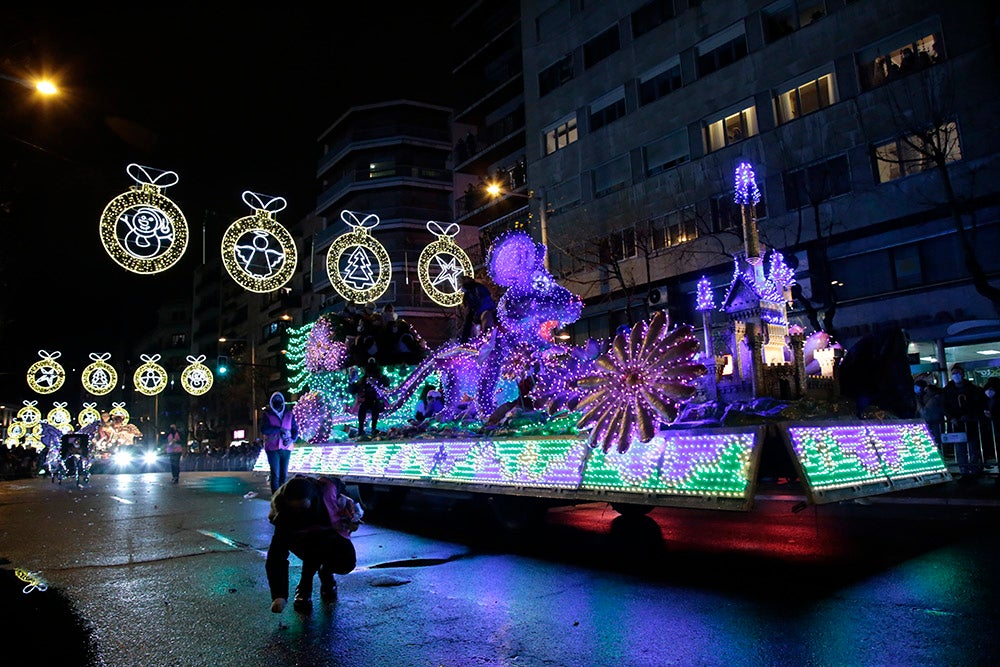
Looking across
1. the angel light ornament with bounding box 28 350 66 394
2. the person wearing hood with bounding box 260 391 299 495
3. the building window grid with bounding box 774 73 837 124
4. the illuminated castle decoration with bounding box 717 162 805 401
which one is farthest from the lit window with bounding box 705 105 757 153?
the angel light ornament with bounding box 28 350 66 394

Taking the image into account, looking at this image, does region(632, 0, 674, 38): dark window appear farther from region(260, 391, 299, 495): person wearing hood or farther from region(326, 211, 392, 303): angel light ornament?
region(260, 391, 299, 495): person wearing hood

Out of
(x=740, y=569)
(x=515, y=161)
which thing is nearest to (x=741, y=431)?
(x=740, y=569)

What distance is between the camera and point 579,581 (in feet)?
20.5

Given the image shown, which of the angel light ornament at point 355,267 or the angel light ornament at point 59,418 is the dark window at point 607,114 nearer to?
the angel light ornament at point 355,267

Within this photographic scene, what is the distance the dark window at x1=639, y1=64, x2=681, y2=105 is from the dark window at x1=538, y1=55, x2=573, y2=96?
5003mm

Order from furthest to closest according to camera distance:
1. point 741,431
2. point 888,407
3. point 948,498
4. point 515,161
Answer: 1. point 515,161
2. point 948,498
3. point 888,407
4. point 741,431

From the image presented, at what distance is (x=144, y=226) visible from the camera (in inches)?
428

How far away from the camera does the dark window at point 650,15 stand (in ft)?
93.0

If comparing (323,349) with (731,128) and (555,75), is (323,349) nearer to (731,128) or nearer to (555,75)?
(731,128)

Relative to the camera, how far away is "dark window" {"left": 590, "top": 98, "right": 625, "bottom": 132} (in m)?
30.1

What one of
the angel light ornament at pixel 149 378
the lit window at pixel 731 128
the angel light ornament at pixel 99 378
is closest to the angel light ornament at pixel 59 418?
the angel light ornament at pixel 99 378

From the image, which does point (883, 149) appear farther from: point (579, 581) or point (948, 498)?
point (579, 581)

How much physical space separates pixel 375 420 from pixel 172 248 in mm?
4542

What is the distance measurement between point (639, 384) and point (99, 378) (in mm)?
33761
